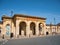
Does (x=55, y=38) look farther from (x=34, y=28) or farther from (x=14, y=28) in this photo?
(x=34, y=28)

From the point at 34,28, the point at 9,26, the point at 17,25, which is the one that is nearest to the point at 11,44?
the point at 17,25

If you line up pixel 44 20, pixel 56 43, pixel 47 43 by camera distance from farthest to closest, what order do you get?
pixel 44 20 → pixel 47 43 → pixel 56 43

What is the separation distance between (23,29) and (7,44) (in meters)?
14.9

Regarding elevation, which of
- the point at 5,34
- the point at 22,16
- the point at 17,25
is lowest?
the point at 5,34

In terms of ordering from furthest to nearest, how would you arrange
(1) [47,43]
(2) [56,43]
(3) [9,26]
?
(3) [9,26], (1) [47,43], (2) [56,43]

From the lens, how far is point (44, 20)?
88.7ft

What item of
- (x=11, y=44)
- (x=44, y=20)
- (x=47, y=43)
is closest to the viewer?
(x=47, y=43)

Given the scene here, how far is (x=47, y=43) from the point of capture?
18.3 ft

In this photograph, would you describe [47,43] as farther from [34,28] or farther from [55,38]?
[34,28]

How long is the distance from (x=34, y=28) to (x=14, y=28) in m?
4.85

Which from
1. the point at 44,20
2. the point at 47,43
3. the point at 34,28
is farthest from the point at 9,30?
the point at 47,43

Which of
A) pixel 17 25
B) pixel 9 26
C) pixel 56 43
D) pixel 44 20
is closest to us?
pixel 56 43

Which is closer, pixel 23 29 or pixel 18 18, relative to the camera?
pixel 18 18

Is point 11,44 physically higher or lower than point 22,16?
lower
